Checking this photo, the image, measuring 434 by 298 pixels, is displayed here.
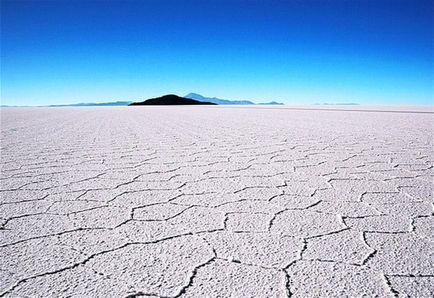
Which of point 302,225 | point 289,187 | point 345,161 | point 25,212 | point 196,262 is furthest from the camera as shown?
point 345,161

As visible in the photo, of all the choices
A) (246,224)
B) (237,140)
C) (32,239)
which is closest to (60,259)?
(32,239)

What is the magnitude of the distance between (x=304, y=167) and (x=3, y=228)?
1823mm

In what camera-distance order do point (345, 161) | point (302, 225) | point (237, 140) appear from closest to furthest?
point (302, 225)
point (345, 161)
point (237, 140)

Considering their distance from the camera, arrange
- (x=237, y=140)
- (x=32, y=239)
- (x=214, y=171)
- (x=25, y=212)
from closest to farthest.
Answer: (x=32, y=239), (x=25, y=212), (x=214, y=171), (x=237, y=140)

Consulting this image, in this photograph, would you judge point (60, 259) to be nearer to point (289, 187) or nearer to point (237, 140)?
point (289, 187)

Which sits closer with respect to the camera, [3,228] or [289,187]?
[3,228]

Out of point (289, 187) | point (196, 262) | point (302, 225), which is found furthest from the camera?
point (289, 187)

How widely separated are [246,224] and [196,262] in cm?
34

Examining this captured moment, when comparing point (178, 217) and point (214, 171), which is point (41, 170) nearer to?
point (214, 171)

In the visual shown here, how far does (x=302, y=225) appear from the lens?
122 cm

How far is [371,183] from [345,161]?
653mm

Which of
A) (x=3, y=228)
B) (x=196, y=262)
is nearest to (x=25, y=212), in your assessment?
(x=3, y=228)

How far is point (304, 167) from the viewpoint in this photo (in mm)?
2254

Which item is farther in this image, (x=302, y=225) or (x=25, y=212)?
(x=25, y=212)
